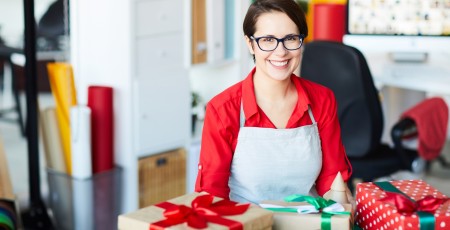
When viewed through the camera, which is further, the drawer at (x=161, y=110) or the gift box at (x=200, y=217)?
the drawer at (x=161, y=110)

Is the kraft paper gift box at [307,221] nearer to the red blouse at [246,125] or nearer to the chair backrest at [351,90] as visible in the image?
the red blouse at [246,125]

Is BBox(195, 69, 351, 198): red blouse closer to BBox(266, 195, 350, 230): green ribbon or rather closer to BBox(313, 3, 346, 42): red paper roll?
BBox(266, 195, 350, 230): green ribbon

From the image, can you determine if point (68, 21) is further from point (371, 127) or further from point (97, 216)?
point (371, 127)

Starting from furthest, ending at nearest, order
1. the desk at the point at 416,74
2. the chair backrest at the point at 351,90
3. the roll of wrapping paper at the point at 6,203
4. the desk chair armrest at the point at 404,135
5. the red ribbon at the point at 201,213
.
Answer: the desk at the point at 416,74, the desk chair armrest at the point at 404,135, the chair backrest at the point at 351,90, the roll of wrapping paper at the point at 6,203, the red ribbon at the point at 201,213

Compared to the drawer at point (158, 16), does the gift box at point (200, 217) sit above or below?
below

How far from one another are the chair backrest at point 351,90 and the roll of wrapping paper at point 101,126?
0.88 meters

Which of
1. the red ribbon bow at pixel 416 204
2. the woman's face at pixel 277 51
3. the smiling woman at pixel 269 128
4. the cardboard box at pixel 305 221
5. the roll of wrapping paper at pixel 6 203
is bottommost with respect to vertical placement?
the roll of wrapping paper at pixel 6 203

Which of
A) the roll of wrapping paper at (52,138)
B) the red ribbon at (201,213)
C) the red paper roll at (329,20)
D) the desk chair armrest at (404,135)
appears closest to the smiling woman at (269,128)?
the red ribbon at (201,213)

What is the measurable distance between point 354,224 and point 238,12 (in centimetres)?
236

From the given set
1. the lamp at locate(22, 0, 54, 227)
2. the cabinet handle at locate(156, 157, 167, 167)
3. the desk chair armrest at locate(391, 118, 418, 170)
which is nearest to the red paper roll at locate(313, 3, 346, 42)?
the desk chair armrest at locate(391, 118, 418, 170)

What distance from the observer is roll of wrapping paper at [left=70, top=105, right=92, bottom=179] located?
321 cm

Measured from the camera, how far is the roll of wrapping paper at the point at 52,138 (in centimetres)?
337

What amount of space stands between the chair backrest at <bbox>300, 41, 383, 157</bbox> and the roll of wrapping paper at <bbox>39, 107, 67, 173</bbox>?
1135 millimetres

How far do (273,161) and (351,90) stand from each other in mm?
1380
